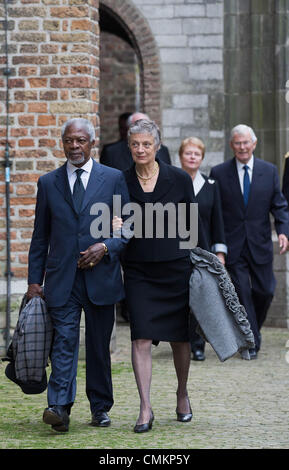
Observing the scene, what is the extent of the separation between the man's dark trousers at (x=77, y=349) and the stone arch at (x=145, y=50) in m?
6.97

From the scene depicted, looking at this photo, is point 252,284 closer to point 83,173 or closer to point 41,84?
point 41,84

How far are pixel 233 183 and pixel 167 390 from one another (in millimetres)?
2654

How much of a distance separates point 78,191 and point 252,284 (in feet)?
12.6

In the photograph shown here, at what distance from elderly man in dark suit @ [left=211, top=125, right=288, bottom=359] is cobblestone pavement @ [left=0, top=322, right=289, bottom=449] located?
0.66 m

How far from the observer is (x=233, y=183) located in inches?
412

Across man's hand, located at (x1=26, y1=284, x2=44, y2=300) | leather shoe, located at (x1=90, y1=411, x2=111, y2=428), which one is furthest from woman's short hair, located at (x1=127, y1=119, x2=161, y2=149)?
leather shoe, located at (x1=90, y1=411, x2=111, y2=428)

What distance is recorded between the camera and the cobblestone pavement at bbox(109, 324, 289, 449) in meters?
6.60

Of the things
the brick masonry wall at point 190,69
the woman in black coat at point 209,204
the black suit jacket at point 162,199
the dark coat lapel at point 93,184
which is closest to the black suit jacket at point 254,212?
the woman in black coat at point 209,204

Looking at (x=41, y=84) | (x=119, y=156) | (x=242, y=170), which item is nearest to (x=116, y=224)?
(x=41, y=84)

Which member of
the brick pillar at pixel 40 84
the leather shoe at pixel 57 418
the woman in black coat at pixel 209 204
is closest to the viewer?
the leather shoe at pixel 57 418

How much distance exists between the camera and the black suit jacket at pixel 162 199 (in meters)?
7.07

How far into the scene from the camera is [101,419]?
7008mm

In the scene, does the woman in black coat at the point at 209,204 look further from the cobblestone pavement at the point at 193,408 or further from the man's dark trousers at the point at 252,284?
the cobblestone pavement at the point at 193,408

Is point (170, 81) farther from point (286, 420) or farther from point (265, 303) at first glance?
point (286, 420)
